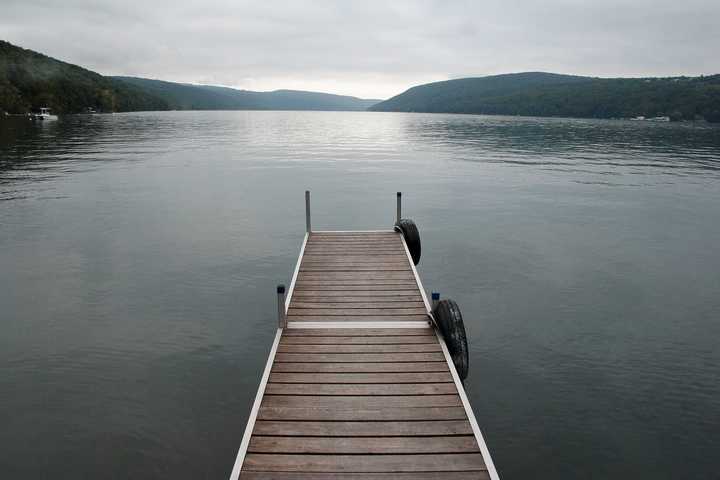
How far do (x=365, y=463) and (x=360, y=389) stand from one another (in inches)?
70.5

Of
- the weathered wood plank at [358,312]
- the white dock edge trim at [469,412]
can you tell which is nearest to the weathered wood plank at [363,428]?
the white dock edge trim at [469,412]

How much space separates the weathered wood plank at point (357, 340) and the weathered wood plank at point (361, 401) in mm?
1989

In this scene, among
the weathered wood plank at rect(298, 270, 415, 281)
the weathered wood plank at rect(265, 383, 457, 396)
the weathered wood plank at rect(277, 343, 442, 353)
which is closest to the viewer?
the weathered wood plank at rect(265, 383, 457, 396)

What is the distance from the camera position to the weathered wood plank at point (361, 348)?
9875 mm

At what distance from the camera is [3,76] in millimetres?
147375

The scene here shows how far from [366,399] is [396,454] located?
55.0 inches

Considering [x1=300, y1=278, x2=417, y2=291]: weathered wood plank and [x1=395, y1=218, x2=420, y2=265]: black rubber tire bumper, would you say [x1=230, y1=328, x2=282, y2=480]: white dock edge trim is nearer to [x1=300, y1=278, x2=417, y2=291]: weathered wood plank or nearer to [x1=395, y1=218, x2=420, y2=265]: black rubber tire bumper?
[x1=300, y1=278, x2=417, y2=291]: weathered wood plank

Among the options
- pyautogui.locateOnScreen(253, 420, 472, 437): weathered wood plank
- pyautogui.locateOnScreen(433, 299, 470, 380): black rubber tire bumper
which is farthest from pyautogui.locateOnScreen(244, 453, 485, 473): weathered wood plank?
pyautogui.locateOnScreen(433, 299, 470, 380): black rubber tire bumper

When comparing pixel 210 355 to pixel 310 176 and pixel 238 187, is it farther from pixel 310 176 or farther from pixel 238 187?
pixel 310 176

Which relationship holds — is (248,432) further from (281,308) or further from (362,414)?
(281,308)

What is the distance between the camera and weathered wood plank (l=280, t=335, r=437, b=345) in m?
10.2

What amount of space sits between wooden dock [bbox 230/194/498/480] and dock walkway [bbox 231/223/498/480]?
0.06 feet

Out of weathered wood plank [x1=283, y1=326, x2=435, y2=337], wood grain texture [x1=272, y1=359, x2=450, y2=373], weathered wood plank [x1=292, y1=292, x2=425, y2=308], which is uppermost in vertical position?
weathered wood plank [x1=292, y1=292, x2=425, y2=308]

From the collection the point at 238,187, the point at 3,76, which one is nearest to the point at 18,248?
the point at 238,187
